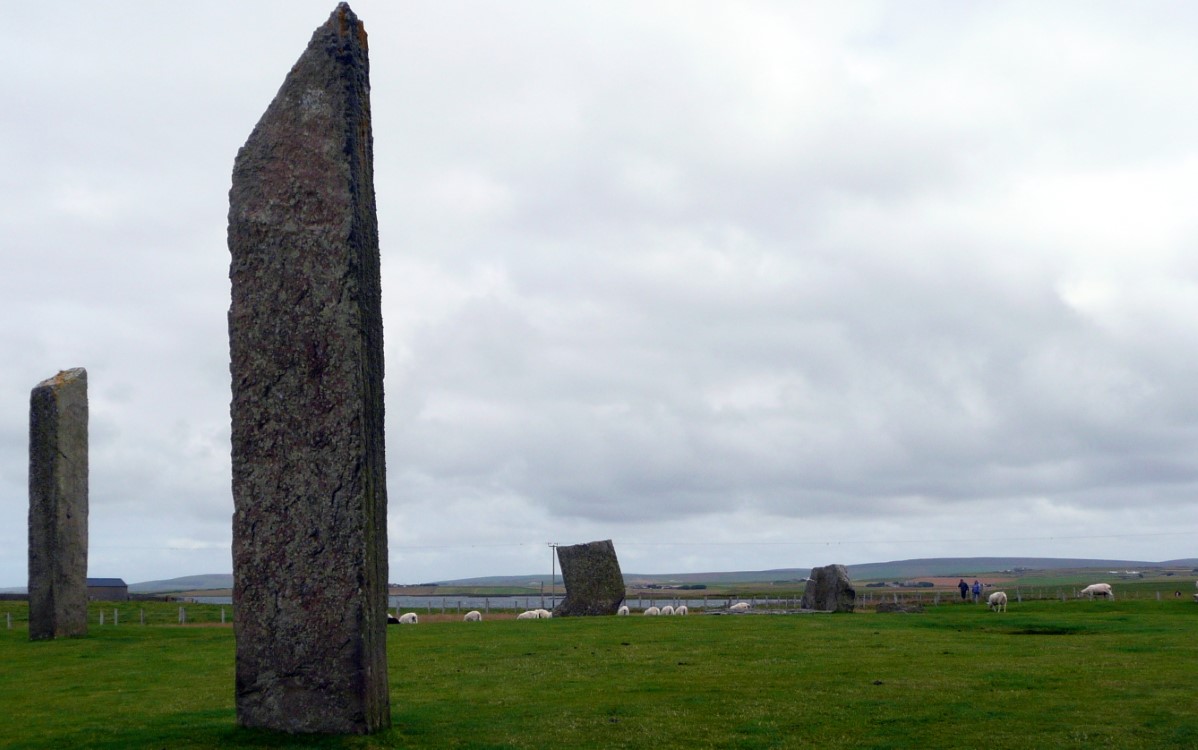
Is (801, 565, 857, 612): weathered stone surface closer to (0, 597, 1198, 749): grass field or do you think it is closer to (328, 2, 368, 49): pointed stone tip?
(0, 597, 1198, 749): grass field

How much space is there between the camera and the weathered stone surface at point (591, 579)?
32688 millimetres

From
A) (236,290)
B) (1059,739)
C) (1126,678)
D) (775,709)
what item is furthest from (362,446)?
(1126,678)

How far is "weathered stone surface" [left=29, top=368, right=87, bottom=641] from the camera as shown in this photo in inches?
905

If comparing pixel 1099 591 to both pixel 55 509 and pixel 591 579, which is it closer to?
pixel 591 579

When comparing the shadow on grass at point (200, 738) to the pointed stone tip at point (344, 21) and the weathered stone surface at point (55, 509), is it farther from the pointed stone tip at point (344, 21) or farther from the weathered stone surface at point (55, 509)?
the weathered stone surface at point (55, 509)

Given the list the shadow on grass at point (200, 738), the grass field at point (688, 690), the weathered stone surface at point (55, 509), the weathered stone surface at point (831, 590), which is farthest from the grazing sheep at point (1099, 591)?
the shadow on grass at point (200, 738)

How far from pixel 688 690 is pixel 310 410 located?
19.8 ft

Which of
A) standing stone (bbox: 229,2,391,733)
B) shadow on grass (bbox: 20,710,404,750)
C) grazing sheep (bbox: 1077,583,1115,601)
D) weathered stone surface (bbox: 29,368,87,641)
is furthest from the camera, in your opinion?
grazing sheep (bbox: 1077,583,1115,601)

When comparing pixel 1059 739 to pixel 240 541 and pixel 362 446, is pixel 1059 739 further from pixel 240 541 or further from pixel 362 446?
pixel 240 541

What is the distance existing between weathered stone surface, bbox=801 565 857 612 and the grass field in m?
10.0

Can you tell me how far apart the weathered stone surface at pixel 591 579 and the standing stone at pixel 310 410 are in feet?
74.1

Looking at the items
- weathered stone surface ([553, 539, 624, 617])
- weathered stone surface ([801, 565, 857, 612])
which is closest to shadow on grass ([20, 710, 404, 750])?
weathered stone surface ([553, 539, 624, 617])

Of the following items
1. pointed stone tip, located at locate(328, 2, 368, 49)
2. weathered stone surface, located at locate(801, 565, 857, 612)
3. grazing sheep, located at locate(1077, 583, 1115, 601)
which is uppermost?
pointed stone tip, located at locate(328, 2, 368, 49)

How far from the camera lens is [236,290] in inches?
412
